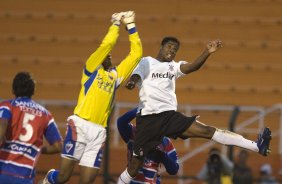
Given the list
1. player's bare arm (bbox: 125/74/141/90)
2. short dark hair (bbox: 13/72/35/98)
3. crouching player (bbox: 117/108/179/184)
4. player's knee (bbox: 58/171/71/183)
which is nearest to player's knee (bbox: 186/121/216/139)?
crouching player (bbox: 117/108/179/184)

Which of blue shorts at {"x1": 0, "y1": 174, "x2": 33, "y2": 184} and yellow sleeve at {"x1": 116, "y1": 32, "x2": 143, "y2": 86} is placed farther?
yellow sleeve at {"x1": 116, "y1": 32, "x2": 143, "y2": 86}

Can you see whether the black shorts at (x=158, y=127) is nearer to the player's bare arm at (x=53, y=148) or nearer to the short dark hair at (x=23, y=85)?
Answer: the player's bare arm at (x=53, y=148)

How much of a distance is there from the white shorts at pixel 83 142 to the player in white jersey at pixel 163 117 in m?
0.46

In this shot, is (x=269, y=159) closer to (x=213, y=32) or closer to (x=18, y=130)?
(x=213, y=32)

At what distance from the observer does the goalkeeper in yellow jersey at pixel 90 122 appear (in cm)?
1065

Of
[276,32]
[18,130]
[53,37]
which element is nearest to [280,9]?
[276,32]

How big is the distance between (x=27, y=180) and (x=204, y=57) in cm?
278

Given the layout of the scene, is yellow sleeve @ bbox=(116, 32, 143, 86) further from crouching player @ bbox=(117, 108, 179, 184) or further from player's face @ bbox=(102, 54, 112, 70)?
crouching player @ bbox=(117, 108, 179, 184)

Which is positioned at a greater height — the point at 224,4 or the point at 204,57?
the point at 224,4

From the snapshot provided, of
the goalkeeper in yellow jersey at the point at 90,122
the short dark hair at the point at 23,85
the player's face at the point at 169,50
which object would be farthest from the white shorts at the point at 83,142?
the short dark hair at the point at 23,85

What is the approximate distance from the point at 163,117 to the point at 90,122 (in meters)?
0.88

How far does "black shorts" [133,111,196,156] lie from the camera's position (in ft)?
35.7

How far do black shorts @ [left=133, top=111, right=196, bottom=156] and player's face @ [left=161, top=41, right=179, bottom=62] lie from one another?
672 millimetres

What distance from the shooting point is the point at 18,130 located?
9117mm
